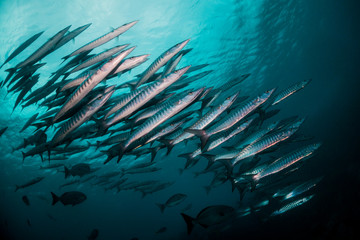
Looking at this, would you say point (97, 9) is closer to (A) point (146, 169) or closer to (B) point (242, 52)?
(A) point (146, 169)

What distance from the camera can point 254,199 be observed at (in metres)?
15.9

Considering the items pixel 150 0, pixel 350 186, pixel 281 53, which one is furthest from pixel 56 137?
pixel 281 53

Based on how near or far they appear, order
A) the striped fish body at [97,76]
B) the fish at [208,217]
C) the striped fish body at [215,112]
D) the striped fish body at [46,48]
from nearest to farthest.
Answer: the striped fish body at [97,76] → the striped fish body at [215,112] → the striped fish body at [46,48] → the fish at [208,217]

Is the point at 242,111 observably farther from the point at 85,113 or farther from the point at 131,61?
the point at 85,113

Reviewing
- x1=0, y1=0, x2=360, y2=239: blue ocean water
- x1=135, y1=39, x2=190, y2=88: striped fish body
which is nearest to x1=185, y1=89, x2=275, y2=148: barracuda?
x1=0, y1=0, x2=360, y2=239: blue ocean water

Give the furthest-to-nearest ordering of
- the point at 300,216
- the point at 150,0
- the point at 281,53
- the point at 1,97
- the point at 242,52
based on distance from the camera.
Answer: the point at 281,53, the point at 242,52, the point at 300,216, the point at 1,97, the point at 150,0

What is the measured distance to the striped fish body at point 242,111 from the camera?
388 cm

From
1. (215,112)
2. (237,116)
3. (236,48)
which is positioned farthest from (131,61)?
(236,48)

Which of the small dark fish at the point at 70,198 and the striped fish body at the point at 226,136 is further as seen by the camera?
the small dark fish at the point at 70,198

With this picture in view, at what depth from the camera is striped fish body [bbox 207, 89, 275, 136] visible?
3.88 meters

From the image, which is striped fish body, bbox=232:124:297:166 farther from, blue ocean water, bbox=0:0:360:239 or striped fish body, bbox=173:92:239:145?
striped fish body, bbox=173:92:239:145

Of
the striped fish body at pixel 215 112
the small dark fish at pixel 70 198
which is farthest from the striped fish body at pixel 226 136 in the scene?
the small dark fish at pixel 70 198

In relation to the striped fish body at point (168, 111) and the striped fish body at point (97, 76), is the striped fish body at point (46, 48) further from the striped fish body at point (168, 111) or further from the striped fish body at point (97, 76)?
the striped fish body at point (168, 111)

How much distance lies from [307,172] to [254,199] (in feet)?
40.5
